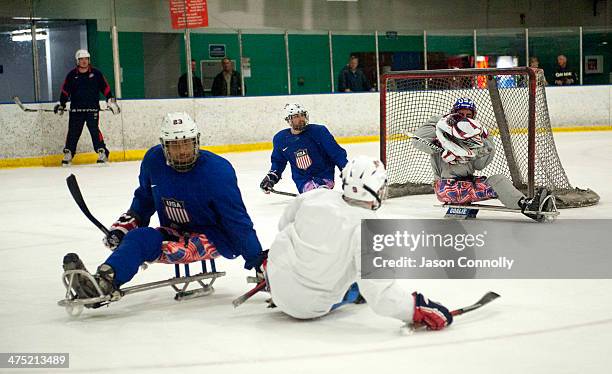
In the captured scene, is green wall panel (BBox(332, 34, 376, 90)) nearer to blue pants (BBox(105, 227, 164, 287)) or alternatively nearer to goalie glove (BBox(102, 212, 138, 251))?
goalie glove (BBox(102, 212, 138, 251))

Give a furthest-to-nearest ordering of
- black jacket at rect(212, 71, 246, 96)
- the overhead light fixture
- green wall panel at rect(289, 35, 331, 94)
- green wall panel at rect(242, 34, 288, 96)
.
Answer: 1. green wall panel at rect(289, 35, 331, 94)
2. green wall panel at rect(242, 34, 288, 96)
3. black jacket at rect(212, 71, 246, 96)
4. the overhead light fixture

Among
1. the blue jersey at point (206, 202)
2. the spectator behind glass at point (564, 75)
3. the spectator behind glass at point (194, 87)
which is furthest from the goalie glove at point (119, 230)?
the spectator behind glass at point (564, 75)

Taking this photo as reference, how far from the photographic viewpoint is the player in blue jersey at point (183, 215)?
387 cm

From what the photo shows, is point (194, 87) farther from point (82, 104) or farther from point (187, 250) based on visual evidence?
point (187, 250)

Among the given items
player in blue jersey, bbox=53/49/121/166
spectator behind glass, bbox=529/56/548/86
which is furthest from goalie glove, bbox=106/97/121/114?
spectator behind glass, bbox=529/56/548/86

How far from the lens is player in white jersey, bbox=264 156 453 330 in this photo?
3.35 metres

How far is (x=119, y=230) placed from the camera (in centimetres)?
414

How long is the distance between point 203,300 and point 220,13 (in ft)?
41.4

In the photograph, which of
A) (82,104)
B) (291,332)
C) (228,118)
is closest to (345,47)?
(228,118)

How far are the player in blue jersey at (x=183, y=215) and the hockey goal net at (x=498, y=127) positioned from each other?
3002mm

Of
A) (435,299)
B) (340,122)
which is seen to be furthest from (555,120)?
(435,299)

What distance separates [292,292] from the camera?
3.58 meters

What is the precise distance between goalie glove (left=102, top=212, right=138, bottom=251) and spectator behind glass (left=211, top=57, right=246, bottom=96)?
991 cm

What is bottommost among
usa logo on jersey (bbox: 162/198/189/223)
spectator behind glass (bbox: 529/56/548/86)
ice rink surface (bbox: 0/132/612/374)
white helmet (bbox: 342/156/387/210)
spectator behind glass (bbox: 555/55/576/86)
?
ice rink surface (bbox: 0/132/612/374)
